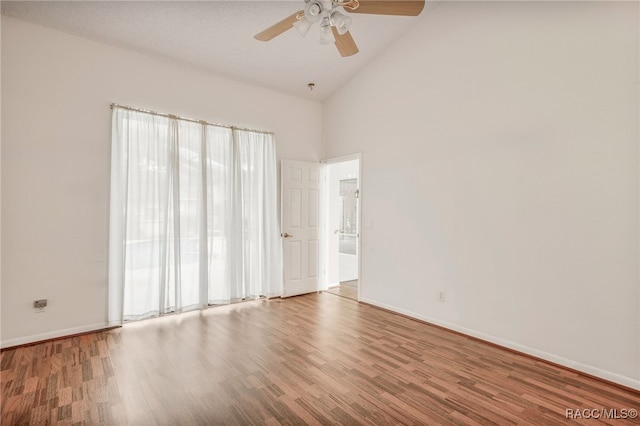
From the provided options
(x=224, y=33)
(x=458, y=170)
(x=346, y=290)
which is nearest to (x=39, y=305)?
(x=224, y=33)

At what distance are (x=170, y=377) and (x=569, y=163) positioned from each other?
3.88m

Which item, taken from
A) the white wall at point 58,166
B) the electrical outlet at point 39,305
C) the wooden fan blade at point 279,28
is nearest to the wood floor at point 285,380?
the electrical outlet at point 39,305

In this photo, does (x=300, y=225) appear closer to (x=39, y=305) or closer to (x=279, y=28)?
(x=279, y=28)

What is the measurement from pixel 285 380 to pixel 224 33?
144 inches

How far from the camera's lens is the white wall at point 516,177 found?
2.60 metres

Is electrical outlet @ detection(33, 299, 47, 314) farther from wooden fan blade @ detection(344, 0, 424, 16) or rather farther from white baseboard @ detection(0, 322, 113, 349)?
wooden fan blade @ detection(344, 0, 424, 16)

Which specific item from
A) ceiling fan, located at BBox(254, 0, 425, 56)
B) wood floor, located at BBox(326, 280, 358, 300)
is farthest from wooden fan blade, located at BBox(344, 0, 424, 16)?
wood floor, located at BBox(326, 280, 358, 300)

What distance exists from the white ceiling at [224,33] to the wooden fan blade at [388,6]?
1261mm

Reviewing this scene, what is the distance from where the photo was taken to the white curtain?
371 centimetres

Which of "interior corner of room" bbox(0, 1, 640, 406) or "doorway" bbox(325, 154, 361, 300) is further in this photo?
"doorway" bbox(325, 154, 361, 300)

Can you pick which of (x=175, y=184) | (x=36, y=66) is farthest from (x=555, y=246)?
(x=36, y=66)

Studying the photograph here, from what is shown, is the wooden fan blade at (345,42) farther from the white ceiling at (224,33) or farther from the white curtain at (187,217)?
the white curtain at (187,217)

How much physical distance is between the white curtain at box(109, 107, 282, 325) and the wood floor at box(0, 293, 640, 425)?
58 centimetres

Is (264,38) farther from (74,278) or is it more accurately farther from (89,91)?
(74,278)
